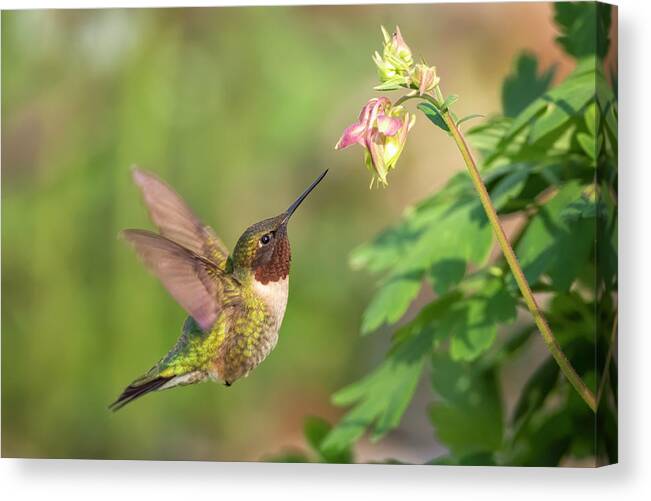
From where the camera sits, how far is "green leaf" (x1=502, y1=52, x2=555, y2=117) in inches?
84.7

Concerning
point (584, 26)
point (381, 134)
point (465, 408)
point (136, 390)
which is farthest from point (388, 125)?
point (136, 390)

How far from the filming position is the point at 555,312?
2084 mm

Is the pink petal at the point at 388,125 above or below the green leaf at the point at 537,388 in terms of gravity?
above

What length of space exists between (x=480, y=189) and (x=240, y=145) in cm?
91

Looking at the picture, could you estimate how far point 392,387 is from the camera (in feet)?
6.89

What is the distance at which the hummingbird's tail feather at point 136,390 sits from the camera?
214cm

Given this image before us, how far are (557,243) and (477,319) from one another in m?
0.20

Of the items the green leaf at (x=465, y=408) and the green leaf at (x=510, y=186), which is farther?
the green leaf at (x=465, y=408)

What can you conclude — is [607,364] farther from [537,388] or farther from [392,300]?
[392,300]

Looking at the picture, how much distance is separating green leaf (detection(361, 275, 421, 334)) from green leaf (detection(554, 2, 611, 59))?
546mm

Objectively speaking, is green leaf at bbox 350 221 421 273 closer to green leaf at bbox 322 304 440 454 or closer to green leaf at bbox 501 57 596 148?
green leaf at bbox 322 304 440 454

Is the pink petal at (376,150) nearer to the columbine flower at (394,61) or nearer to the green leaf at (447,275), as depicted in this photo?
the columbine flower at (394,61)

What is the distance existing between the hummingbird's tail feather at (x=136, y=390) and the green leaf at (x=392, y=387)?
0.36 metres

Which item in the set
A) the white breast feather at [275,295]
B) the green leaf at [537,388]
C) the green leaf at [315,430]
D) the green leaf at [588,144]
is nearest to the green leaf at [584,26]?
the green leaf at [588,144]
